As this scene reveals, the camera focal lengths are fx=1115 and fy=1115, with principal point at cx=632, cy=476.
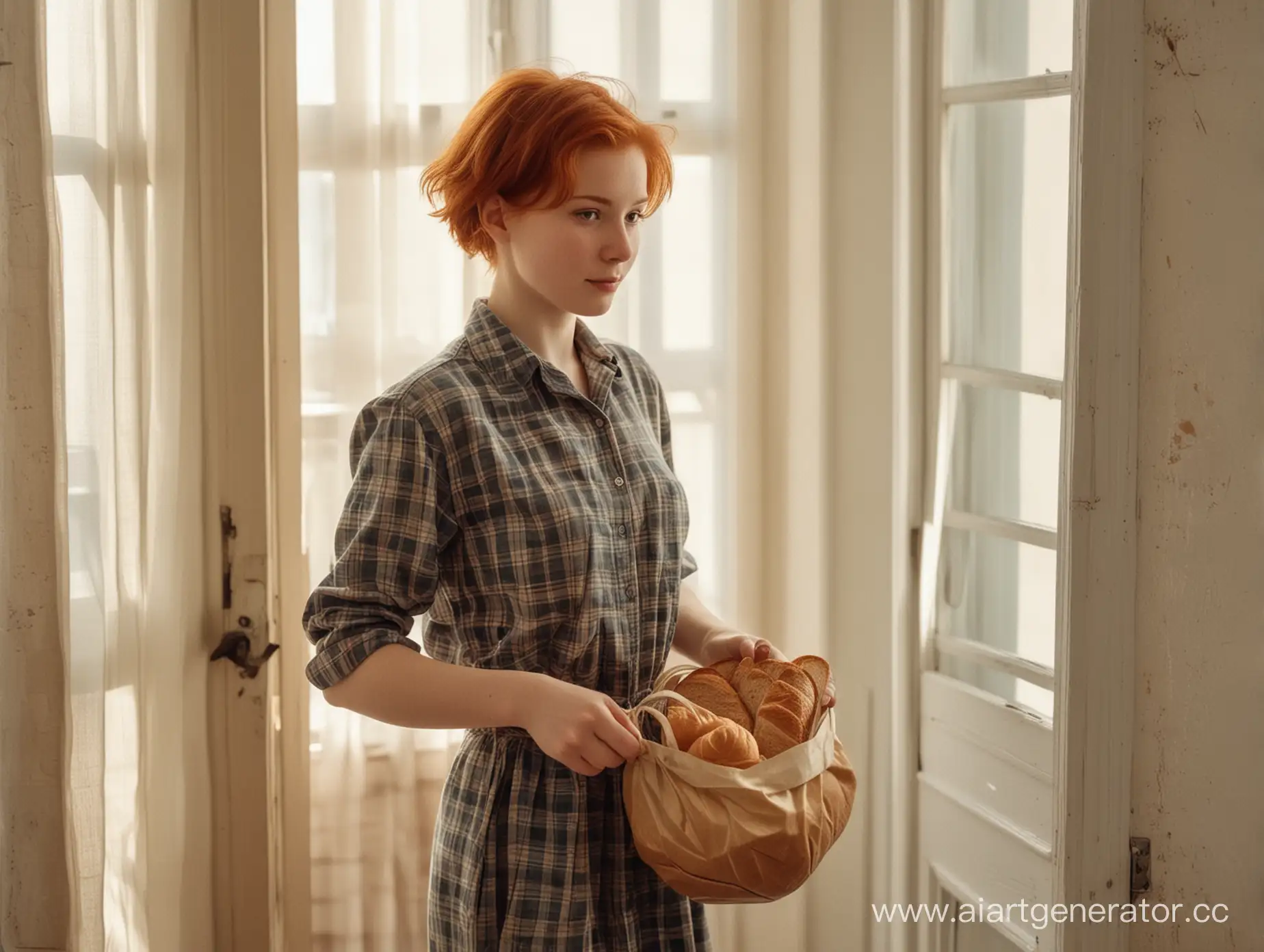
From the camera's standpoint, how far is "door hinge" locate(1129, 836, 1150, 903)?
127 cm

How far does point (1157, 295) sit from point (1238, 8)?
319 millimetres

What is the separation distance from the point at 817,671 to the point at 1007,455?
0.54 meters

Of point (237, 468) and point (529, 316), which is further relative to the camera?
point (237, 468)

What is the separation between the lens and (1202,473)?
125cm

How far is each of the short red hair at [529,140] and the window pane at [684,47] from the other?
61 cm

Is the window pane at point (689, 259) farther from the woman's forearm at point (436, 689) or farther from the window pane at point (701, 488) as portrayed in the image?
the woman's forearm at point (436, 689)

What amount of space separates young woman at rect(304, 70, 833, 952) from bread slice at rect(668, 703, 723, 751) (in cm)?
5

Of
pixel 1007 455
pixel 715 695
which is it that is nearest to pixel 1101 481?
pixel 1007 455

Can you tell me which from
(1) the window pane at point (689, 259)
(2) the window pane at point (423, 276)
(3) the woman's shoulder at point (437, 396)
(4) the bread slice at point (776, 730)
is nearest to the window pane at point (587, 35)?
(1) the window pane at point (689, 259)

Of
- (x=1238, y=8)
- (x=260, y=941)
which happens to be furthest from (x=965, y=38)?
(x=260, y=941)

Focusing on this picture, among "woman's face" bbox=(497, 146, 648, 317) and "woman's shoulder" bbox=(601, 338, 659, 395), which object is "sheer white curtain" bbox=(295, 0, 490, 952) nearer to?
"woman's shoulder" bbox=(601, 338, 659, 395)

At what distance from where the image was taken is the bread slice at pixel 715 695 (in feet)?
3.98

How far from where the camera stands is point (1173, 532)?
125cm

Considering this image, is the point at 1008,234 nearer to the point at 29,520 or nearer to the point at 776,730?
the point at 776,730
